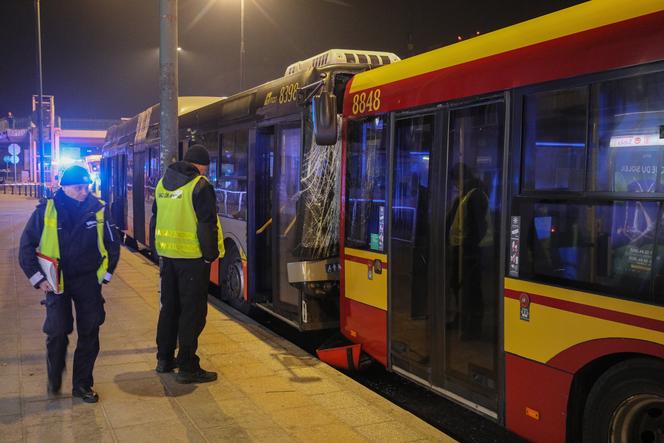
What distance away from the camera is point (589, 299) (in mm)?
3529

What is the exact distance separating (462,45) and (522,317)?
2.06 metres

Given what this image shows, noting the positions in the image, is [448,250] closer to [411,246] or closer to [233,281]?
[411,246]

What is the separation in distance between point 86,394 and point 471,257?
3091 mm

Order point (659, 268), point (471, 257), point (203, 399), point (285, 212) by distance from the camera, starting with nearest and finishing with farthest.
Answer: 1. point (659, 268)
2. point (471, 257)
3. point (203, 399)
4. point (285, 212)

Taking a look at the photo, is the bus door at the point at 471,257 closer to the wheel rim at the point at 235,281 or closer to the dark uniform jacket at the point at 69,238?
A: the dark uniform jacket at the point at 69,238

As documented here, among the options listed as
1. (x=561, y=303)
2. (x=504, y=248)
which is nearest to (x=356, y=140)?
(x=504, y=248)

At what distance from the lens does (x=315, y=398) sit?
5082 mm

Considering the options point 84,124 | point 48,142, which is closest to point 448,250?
point 48,142

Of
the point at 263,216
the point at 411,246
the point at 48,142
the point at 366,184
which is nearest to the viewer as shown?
the point at 411,246

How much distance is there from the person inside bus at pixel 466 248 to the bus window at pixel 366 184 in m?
0.92

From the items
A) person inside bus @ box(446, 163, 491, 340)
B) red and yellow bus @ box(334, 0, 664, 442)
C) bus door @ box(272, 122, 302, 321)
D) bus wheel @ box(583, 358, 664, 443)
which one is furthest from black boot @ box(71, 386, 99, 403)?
bus wheel @ box(583, 358, 664, 443)

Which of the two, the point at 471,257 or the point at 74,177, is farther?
the point at 74,177

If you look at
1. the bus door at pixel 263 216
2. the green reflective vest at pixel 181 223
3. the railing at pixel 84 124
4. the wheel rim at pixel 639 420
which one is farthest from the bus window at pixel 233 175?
the railing at pixel 84 124

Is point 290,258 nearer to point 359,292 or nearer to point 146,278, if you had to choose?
point 359,292
